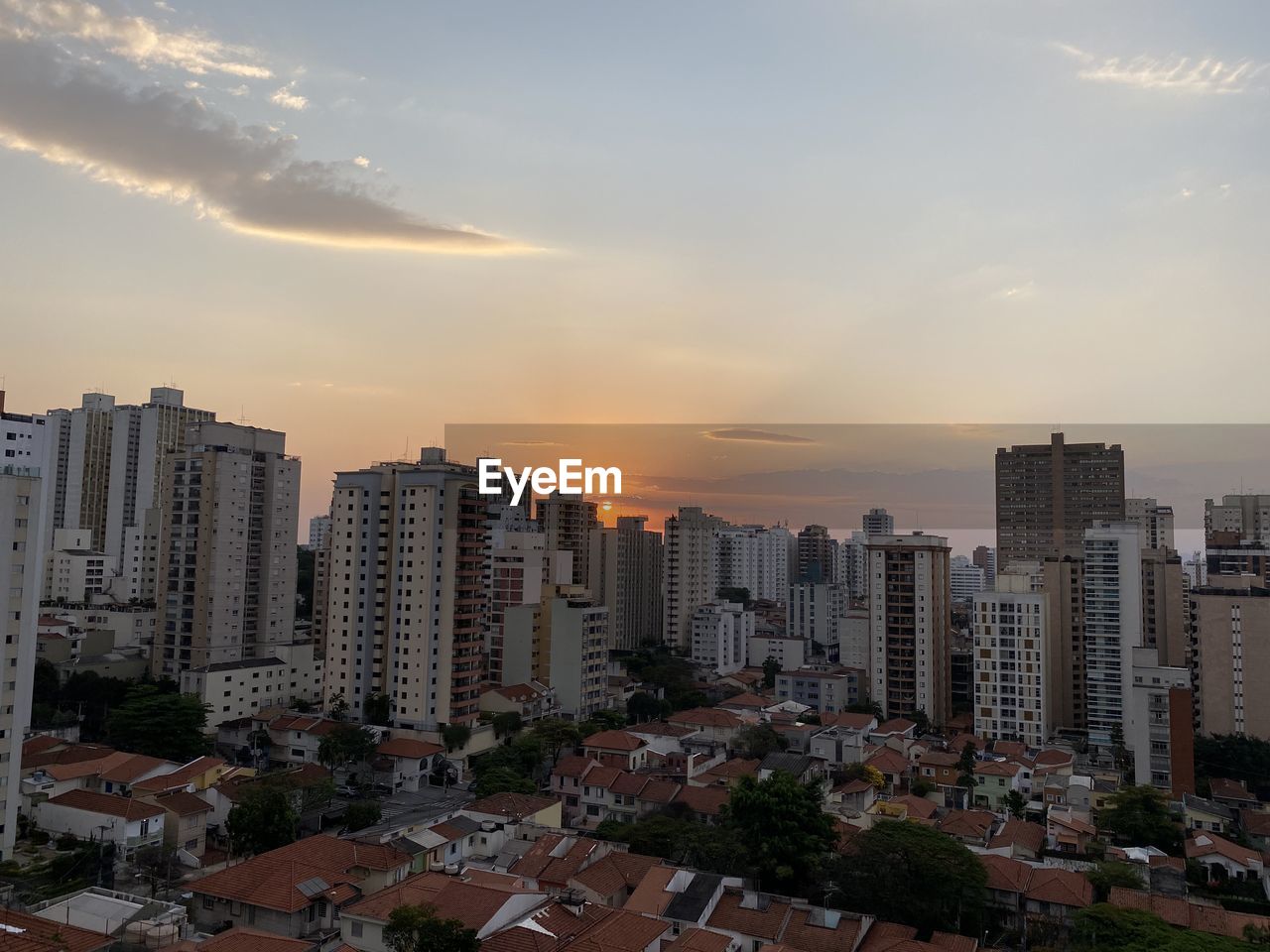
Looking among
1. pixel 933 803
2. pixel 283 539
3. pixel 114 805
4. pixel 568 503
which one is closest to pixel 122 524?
pixel 283 539

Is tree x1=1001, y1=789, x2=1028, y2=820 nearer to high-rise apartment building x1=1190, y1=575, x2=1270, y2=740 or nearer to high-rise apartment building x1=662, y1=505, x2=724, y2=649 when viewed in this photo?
high-rise apartment building x1=1190, y1=575, x2=1270, y2=740

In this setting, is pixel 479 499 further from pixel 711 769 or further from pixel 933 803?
pixel 933 803

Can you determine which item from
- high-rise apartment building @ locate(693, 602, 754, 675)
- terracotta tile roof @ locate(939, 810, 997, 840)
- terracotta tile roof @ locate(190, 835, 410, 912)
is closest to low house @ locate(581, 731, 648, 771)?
terracotta tile roof @ locate(939, 810, 997, 840)

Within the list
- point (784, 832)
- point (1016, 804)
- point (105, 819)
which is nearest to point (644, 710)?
point (1016, 804)

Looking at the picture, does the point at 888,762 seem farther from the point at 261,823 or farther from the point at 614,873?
the point at 261,823

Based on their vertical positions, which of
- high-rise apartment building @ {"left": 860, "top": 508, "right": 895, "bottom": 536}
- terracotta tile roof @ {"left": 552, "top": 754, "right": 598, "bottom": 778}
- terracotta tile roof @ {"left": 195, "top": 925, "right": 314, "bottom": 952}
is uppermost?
high-rise apartment building @ {"left": 860, "top": 508, "right": 895, "bottom": 536}
